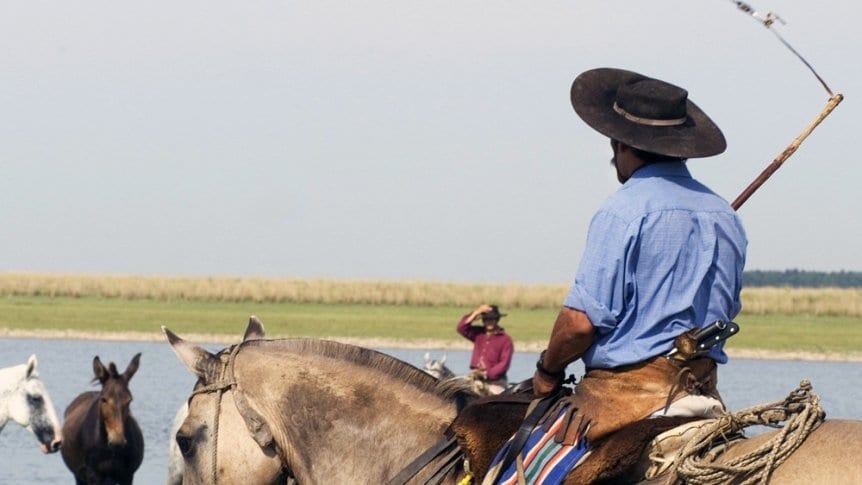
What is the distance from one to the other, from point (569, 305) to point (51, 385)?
818 inches

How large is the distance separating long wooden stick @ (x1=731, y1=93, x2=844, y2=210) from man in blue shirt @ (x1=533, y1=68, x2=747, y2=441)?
0.42 m

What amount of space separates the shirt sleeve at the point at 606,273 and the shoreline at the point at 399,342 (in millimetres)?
28845

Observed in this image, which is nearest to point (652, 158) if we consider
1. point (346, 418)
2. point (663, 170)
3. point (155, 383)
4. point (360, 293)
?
point (663, 170)

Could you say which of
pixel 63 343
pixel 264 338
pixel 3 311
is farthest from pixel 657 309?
pixel 3 311

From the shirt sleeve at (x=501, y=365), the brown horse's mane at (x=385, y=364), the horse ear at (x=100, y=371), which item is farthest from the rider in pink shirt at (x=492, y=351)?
the brown horse's mane at (x=385, y=364)

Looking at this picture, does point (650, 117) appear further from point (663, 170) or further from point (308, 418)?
point (308, 418)

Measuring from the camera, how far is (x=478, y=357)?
1589 cm

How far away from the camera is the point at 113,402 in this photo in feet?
45.5

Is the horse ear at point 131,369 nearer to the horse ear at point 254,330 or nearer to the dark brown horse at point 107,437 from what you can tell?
the dark brown horse at point 107,437

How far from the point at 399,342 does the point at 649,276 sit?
29.5 m

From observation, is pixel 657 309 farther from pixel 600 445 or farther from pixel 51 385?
pixel 51 385

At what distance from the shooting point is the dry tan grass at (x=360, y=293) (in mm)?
49531

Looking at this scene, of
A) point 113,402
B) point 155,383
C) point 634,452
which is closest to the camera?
point 634,452

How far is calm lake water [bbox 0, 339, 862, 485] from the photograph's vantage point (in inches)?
670
